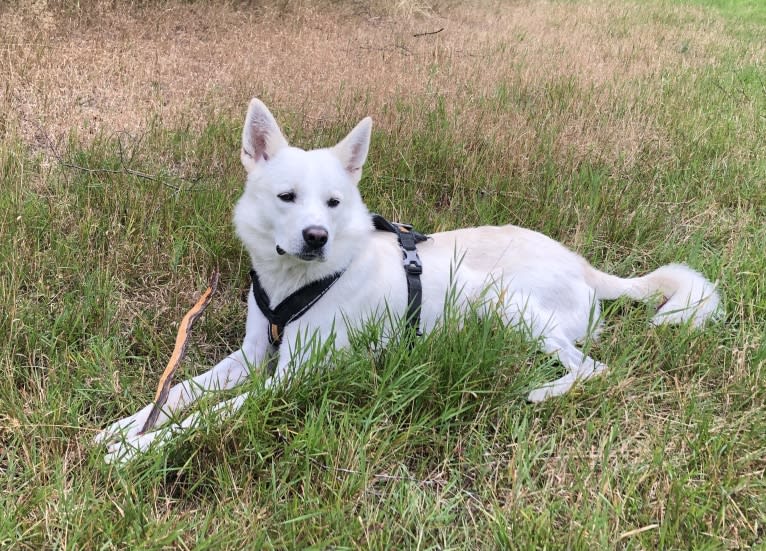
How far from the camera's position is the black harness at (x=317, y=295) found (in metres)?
2.21

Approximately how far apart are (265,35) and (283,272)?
4.98m

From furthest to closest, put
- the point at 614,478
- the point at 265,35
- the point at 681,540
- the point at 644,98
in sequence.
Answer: the point at 265,35 < the point at 644,98 < the point at 614,478 < the point at 681,540

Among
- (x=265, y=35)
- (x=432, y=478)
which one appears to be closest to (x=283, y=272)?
(x=432, y=478)

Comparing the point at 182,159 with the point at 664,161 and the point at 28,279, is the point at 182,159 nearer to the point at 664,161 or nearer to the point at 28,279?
the point at 28,279

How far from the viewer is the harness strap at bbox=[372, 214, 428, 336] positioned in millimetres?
2389

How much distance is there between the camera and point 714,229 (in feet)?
11.1

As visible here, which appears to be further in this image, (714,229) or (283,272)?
(714,229)

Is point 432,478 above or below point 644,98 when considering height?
below

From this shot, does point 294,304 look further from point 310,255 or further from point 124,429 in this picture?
point 124,429

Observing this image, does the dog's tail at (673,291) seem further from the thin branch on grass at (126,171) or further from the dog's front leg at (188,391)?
the thin branch on grass at (126,171)

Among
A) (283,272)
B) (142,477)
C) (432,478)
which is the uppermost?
(283,272)

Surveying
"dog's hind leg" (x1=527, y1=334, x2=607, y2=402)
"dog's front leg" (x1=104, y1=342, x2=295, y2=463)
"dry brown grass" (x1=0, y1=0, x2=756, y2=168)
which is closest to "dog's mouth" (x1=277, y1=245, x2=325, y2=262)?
"dog's front leg" (x1=104, y1=342, x2=295, y2=463)

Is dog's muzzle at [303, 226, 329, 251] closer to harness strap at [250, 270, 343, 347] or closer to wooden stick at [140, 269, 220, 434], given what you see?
harness strap at [250, 270, 343, 347]

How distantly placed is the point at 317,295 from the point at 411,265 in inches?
18.7
